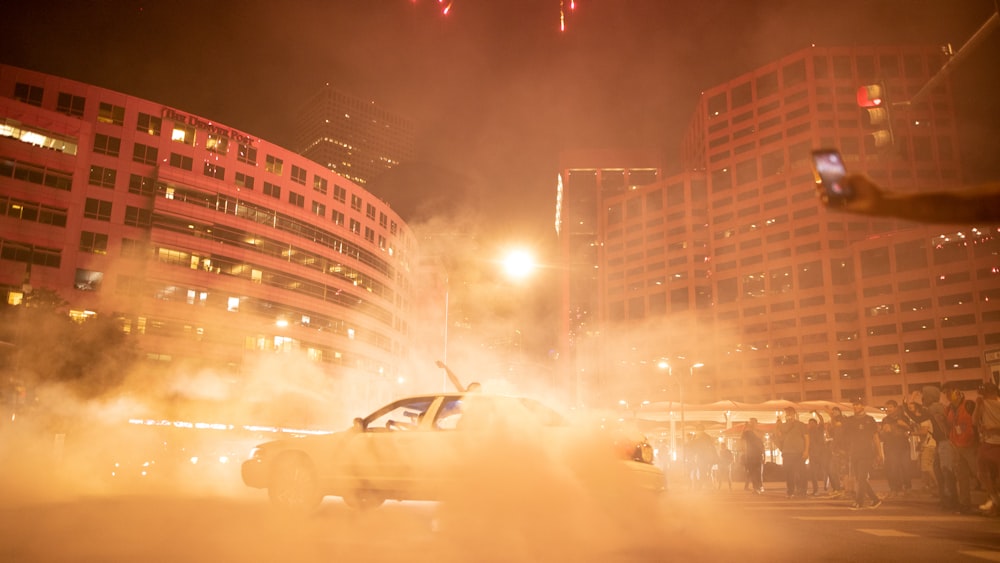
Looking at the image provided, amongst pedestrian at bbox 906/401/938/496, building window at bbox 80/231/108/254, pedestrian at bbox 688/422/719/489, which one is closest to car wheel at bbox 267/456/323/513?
pedestrian at bbox 906/401/938/496

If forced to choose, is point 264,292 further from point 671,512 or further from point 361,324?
point 671,512

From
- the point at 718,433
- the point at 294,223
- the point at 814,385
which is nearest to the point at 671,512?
the point at 718,433

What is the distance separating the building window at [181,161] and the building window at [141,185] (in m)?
2.55

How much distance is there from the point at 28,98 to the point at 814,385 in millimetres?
101319

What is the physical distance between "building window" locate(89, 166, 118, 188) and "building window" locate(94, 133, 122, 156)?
4.69 ft

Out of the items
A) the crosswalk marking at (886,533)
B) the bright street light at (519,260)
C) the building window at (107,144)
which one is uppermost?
the building window at (107,144)

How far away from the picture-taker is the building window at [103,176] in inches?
2010

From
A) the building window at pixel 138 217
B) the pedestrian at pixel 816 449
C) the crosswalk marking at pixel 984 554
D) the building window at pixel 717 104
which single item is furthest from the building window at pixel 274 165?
the building window at pixel 717 104

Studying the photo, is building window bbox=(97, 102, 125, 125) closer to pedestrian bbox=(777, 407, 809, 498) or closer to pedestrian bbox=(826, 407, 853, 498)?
pedestrian bbox=(777, 407, 809, 498)

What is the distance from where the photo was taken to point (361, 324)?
72.6 m

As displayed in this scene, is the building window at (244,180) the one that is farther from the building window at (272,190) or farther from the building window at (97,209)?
the building window at (97,209)

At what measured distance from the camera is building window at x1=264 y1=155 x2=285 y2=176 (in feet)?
209

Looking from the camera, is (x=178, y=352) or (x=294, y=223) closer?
(x=178, y=352)

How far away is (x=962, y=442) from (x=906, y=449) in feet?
12.3
